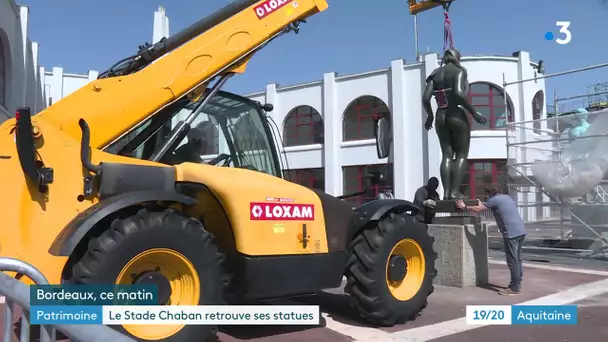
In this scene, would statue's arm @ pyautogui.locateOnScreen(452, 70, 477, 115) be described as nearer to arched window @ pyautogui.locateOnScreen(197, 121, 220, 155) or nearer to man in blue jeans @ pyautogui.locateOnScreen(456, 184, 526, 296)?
man in blue jeans @ pyautogui.locateOnScreen(456, 184, 526, 296)

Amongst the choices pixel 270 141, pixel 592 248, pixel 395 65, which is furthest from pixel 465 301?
pixel 395 65

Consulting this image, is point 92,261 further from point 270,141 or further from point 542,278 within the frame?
point 542,278

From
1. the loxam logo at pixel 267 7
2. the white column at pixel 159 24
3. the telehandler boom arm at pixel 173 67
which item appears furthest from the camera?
the white column at pixel 159 24

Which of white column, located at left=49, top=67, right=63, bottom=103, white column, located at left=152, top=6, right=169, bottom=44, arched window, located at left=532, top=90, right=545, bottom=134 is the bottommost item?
white column, located at left=152, top=6, right=169, bottom=44

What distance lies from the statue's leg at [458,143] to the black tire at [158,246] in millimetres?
5112

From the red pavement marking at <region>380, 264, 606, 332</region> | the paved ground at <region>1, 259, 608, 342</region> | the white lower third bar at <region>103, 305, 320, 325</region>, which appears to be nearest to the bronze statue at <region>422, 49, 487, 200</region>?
the red pavement marking at <region>380, 264, 606, 332</region>

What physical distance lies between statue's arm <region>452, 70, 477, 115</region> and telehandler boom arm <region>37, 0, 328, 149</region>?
9.98 ft

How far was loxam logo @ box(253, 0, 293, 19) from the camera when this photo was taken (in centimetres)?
549

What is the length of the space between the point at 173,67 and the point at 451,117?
5.05m

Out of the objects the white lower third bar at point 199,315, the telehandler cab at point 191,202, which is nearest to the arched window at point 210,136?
the telehandler cab at point 191,202

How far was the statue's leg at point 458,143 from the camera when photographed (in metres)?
8.38

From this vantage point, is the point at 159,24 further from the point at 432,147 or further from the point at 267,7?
the point at 432,147

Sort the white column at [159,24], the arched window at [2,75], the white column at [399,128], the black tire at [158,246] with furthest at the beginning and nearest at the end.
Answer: the white column at [399,128] → the arched window at [2,75] → the white column at [159,24] → the black tire at [158,246]

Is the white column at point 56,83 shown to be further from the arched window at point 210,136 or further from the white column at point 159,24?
the arched window at point 210,136
